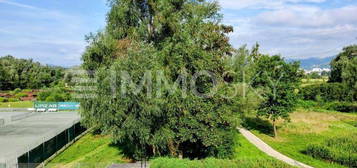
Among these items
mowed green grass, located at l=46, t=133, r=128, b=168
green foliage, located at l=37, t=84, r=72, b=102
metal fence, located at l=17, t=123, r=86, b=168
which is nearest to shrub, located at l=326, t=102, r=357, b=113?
mowed green grass, located at l=46, t=133, r=128, b=168

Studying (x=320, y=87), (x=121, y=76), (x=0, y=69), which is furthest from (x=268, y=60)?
(x=0, y=69)

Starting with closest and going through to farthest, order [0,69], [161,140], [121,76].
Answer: [121,76]
[161,140]
[0,69]

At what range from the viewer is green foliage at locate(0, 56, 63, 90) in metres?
68.9

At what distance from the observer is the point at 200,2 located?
21.4 meters

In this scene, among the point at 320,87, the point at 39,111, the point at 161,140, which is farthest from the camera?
the point at 320,87

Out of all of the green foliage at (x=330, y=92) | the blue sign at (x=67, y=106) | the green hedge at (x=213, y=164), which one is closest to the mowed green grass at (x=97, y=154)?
the green hedge at (x=213, y=164)

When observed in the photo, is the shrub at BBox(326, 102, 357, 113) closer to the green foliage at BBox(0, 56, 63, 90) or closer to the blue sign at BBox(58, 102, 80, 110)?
the blue sign at BBox(58, 102, 80, 110)

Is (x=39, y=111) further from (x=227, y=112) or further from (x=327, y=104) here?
(x=327, y=104)

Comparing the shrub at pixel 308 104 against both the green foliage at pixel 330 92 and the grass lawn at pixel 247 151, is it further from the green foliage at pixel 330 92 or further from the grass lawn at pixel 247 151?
the grass lawn at pixel 247 151

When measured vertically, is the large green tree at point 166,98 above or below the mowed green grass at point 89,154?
above

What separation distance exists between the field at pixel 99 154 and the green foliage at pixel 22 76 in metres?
58.4

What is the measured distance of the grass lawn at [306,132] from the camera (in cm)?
1923

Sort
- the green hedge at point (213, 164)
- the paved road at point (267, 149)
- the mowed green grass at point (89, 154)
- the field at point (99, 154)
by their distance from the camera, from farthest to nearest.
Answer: the paved road at point (267, 149) < the mowed green grass at point (89, 154) < the field at point (99, 154) < the green hedge at point (213, 164)

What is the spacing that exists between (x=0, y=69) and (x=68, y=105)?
122ft
